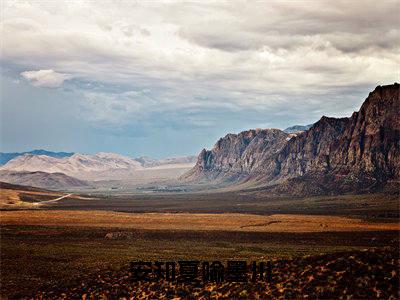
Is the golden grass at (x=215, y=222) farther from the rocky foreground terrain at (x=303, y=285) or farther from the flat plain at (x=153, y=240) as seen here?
the rocky foreground terrain at (x=303, y=285)

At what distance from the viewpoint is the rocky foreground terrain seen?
1368 inches

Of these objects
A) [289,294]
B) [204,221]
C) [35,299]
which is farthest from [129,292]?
[204,221]

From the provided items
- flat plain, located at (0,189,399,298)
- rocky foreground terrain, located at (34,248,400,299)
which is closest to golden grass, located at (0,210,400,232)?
flat plain, located at (0,189,399,298)

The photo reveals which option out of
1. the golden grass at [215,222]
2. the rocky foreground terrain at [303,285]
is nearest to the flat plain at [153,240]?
the golden grass at [215,222]

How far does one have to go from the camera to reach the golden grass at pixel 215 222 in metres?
115

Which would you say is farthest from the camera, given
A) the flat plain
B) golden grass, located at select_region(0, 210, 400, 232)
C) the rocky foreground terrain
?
golden grass, located at select_region(0, 210, 400, 232)

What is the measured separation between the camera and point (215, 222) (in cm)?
12938

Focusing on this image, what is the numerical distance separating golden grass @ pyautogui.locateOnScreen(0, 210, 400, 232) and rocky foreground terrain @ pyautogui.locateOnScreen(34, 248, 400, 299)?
68732mm

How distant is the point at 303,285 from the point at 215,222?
9243 centimetres

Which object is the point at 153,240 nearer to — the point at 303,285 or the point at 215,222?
the point at 215,222

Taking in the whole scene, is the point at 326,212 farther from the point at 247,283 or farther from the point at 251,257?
the point at 247,283

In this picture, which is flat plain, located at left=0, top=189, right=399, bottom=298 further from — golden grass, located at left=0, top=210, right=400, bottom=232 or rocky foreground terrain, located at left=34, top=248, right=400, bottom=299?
rocky foreground terrain, located at left=34, top=248, right=400, bottom=299

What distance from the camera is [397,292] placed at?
33219 millimetres

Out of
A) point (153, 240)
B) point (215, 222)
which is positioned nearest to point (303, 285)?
point (153, 240)
